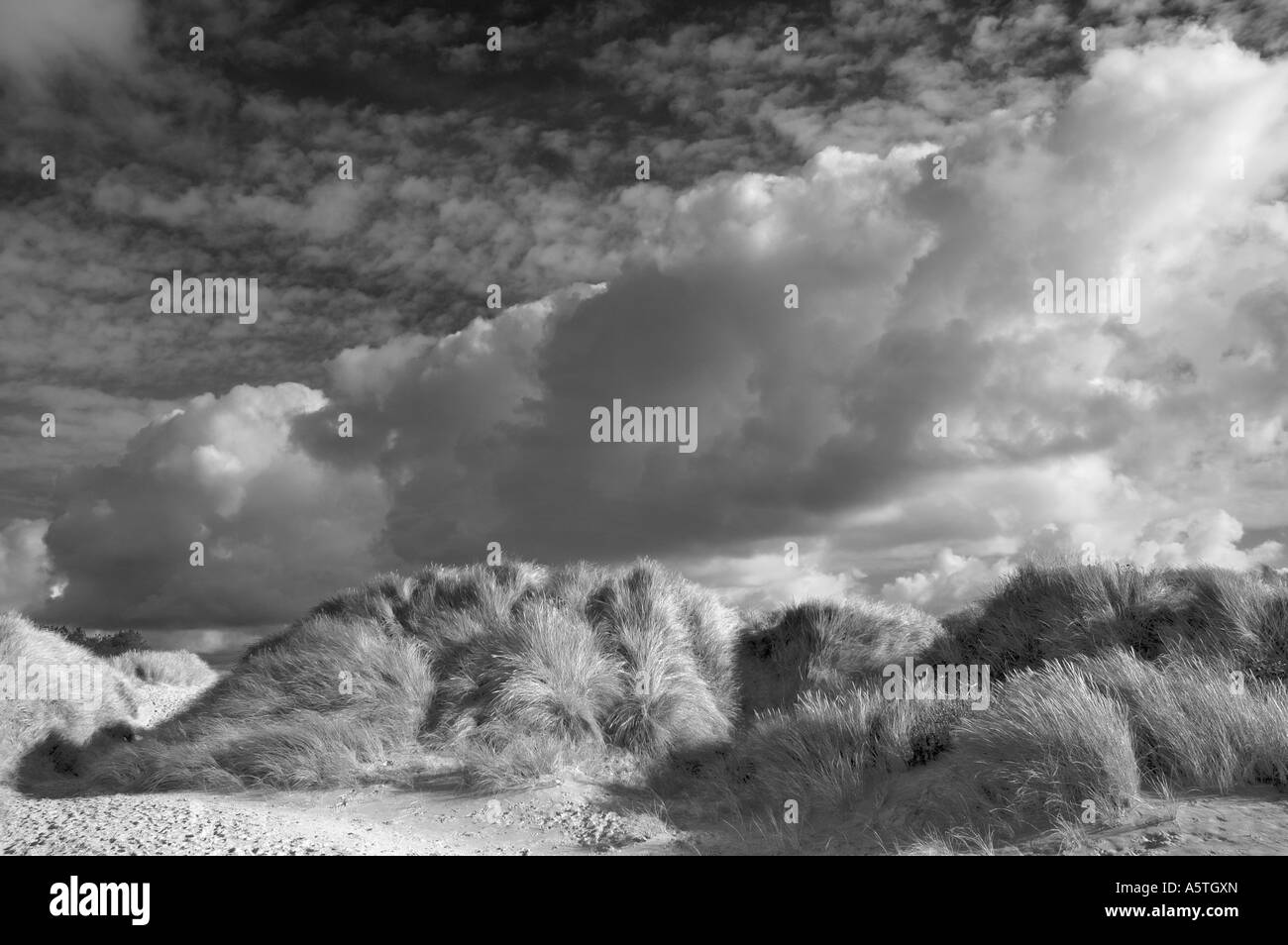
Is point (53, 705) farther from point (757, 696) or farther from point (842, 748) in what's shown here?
point (842, 748)

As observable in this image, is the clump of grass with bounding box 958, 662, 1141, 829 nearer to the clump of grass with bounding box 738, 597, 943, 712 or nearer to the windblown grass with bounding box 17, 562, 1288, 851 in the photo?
the windblown grass with bounding box 17, 562, 1288, 851

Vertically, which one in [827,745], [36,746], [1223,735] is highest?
[1223,735]

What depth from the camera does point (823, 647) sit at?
51.3 feet

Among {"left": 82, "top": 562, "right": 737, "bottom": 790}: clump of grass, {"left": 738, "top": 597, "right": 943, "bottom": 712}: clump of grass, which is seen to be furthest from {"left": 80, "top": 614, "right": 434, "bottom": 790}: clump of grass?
{"left": 738, "top": 597, "right": 943, "bottom": 712}: clump of grass

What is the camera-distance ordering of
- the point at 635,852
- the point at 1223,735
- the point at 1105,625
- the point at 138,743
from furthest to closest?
the point at 138,743, the point at 1105,625, the point at 635,852, the point at 1223,735

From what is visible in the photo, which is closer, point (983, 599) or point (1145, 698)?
point (1145, 698)

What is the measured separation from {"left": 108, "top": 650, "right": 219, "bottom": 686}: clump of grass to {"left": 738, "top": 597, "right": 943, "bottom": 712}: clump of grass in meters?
16.0

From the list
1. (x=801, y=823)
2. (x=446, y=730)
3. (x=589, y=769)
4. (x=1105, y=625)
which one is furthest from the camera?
(x=1105, y=625)

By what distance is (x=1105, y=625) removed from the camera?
40.3 feet

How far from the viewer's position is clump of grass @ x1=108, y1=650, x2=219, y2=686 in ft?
72.6

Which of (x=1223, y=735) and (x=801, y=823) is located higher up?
(x=1223, y=735)
